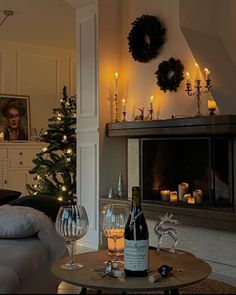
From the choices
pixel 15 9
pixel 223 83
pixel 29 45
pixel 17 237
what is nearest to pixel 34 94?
pixel 29 45

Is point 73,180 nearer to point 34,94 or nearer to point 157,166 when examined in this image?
point 157,166

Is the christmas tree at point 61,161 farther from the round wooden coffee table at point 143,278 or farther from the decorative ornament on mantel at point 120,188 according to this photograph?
the round wooden coffee table at point 143,278

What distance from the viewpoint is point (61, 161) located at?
5898 millimetres

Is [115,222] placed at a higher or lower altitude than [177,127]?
lower

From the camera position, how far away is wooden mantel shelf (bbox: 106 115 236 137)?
413 centimetres

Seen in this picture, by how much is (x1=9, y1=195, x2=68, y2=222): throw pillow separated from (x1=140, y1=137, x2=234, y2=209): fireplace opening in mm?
1959

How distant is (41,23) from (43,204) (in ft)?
14.4

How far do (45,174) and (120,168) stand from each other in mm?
1019

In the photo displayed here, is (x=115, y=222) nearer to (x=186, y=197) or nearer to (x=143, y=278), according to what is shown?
(x=143, y=278)

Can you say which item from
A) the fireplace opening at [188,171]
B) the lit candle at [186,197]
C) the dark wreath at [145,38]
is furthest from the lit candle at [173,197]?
the dark wreath at [145,38]

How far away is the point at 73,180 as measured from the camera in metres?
5.96

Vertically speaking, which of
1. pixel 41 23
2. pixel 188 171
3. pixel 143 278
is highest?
pixel 41 23

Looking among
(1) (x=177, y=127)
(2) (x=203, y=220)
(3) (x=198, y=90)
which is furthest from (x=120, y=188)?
(3) (x=198, y=90)

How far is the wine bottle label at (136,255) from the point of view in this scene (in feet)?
6.00
